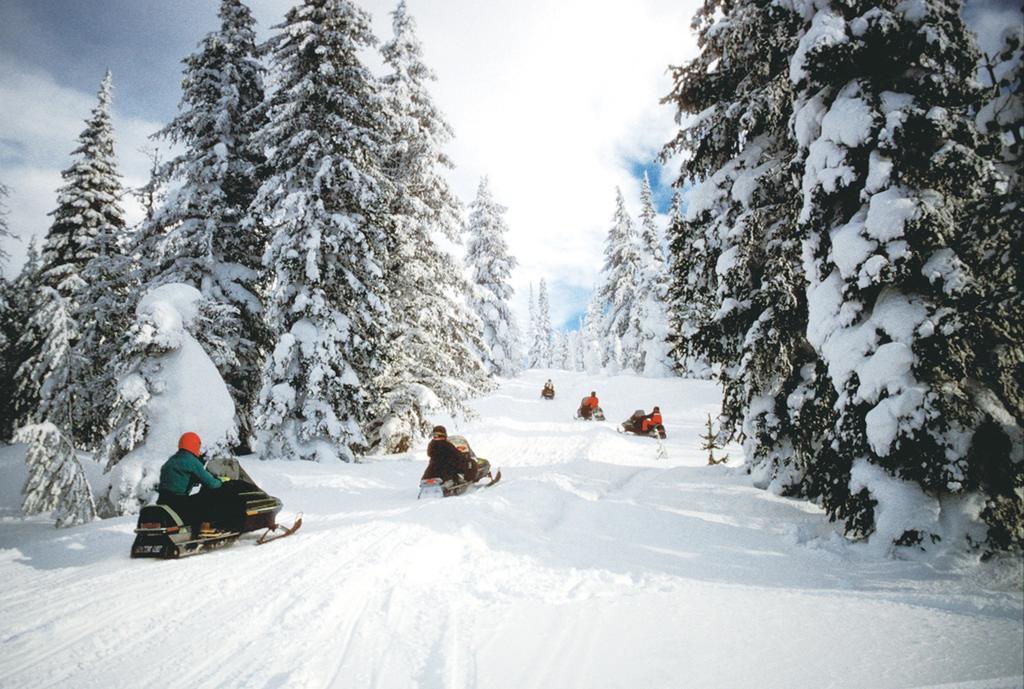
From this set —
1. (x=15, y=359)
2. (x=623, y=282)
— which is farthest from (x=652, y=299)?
(x=15, y=359)

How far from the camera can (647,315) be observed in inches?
1433

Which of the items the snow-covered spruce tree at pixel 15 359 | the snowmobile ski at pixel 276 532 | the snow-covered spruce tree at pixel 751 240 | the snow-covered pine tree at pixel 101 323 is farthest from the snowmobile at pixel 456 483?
the snow-covered spruce tree at pixel 15 359

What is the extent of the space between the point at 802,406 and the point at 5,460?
19.5 meters

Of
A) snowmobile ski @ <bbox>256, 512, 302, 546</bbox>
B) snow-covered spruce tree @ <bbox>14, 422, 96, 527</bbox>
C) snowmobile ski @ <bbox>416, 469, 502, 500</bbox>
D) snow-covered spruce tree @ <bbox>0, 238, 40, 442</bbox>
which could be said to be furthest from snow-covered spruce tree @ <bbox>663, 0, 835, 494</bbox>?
snow-covered spruce tree @ <bbox>0, 238, 40, 442</bbox>

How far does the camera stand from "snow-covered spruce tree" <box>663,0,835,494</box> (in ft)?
24.0

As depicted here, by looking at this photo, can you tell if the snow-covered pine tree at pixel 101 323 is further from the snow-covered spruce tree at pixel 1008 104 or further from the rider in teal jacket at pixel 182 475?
the snow-covered spruce tree at pixel 1008 104

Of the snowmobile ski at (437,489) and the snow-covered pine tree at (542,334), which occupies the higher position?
the snow-covered pine tree at (542,334)

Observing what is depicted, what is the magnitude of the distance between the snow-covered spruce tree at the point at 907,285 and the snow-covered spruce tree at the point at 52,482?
39.3 ft

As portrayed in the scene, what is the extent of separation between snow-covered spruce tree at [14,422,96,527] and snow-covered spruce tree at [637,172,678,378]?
33.6 meters

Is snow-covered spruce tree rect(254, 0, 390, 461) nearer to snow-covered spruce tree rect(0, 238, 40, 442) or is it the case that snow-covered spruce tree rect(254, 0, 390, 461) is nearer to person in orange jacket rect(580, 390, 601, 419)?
snow-covered spruce tree rect(0, 238, 40, 442)

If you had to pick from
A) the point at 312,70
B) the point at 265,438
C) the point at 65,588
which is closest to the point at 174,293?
the point at 265,438

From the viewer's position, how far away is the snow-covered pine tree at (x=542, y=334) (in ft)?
284

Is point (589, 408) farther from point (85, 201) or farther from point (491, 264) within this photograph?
point (85, 201)

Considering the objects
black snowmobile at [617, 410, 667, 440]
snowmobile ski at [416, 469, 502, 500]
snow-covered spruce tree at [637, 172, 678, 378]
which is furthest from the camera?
snow-covered spruce tree at [637, 172, 678, 378]
